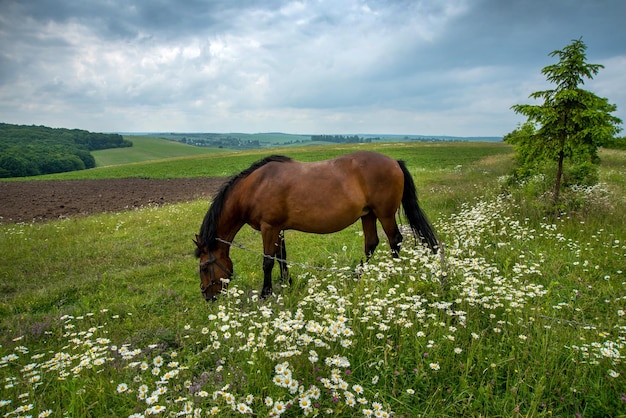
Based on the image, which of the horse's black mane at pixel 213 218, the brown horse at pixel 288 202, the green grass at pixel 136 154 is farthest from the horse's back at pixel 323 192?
the green grass at pixel 136 154

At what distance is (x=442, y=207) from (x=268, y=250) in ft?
28.5

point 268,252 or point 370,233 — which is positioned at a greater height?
point 370,233

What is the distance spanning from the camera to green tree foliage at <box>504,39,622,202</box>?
8.16 meters

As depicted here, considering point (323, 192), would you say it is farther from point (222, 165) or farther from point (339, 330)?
point (222, 165)

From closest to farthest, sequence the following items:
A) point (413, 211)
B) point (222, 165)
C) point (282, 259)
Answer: point (282, 259) < point (413, 211) < point (222, 165)

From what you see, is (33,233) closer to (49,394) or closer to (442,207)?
(49,394)

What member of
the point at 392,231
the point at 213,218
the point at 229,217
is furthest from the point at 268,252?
the point at 392,231

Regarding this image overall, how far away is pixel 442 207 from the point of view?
1241 centimetres

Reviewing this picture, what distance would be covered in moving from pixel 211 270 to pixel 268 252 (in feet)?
3.42

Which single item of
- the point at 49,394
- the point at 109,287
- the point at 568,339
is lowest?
the point at 109,287

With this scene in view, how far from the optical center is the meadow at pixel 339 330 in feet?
8.97

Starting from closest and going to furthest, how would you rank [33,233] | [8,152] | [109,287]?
[109,287]
[33,233]
[8,152]

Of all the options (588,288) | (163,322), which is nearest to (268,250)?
(163,322)

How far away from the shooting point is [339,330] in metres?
2.94
